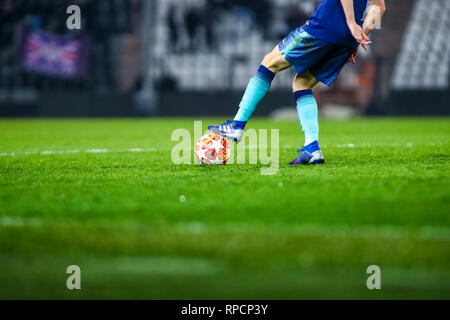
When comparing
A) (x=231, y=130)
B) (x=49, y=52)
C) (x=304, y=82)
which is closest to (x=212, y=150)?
(x=231, y=130)

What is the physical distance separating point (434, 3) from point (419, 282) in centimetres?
2167

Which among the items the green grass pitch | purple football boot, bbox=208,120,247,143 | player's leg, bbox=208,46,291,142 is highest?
player's leg, bbox=208,46,291,142

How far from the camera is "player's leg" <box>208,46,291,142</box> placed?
3.94m

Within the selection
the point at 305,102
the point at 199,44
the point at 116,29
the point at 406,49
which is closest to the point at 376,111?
the point at 406,49

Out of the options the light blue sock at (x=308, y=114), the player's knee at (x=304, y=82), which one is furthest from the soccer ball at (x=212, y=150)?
the player's knee at (x=304, y=82)

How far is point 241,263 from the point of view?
166 centimetres

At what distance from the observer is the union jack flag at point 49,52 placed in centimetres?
2011

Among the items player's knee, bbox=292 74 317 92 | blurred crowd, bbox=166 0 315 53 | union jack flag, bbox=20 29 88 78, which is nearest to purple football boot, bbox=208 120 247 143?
player's knee, bbox=292 74 317 92

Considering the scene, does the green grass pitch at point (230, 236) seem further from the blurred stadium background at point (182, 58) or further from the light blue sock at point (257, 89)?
the blurred stadium background at point (182, 58)

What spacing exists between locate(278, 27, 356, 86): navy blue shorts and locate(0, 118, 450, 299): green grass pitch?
1152 mm

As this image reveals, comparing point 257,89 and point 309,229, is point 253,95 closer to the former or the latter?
point 257,89

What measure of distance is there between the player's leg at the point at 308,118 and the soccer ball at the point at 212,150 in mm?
463

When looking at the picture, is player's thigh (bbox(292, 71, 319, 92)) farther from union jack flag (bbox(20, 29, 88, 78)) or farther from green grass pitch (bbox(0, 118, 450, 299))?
union jack flag (bbox(20, 29, 88, 78))
